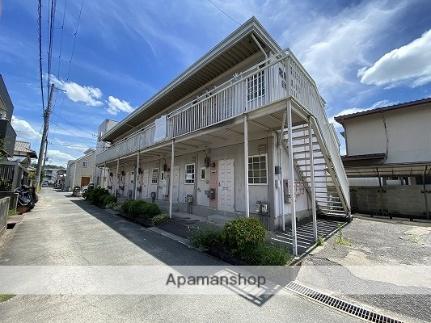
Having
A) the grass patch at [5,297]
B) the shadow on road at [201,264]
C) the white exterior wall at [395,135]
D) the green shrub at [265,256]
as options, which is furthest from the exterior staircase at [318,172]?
the grass patch at [5,297]

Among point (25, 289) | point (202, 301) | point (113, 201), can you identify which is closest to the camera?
point (202, 301)

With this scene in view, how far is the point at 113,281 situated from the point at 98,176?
29735 millimetres

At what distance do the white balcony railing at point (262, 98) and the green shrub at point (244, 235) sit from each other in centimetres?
301

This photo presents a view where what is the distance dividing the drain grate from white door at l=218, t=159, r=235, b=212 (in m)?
5.09

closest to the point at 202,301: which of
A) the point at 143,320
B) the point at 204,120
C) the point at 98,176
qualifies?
the point at 143,320

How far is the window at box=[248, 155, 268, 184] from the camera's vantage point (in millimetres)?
7781

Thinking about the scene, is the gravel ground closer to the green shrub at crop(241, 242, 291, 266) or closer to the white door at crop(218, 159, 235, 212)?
the green shrub at crop(241, 242, 291, 266)

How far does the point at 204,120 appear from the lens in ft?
26.2

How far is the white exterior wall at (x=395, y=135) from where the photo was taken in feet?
39.1

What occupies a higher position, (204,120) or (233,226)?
(204,120)

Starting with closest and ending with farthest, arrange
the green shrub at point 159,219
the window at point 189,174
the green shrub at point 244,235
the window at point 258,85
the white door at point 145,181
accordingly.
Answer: the green shrub at point 244,235, the window at point 258,85, the green shrub at point 159,219, the window at point 189,174, the white door at point 145,181

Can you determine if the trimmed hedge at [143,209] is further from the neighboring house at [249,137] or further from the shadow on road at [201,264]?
the shadow on road at [201,264]

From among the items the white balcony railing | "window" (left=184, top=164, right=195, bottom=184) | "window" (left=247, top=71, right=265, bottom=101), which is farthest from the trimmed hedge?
"window" (left=247, top=71, right=265, bottom=101)

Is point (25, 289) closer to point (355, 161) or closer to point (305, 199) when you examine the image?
point (305, 199)
